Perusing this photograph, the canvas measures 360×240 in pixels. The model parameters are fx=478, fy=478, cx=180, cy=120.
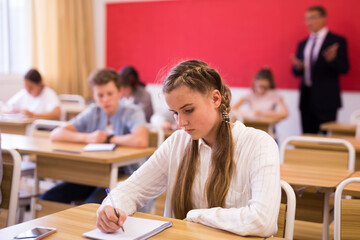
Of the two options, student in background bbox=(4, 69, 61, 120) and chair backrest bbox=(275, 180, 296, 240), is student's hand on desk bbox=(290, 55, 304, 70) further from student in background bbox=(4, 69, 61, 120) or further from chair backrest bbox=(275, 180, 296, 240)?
chair backrest bbox=(275, 180, 296, 240)

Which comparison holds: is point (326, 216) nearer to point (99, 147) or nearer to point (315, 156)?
point (315, 156)

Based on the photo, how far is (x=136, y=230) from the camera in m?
1.40

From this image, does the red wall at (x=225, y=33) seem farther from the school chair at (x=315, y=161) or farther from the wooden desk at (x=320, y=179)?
the wooden desk at (x=320, y=179)

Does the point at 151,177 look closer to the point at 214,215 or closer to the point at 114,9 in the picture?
the point at 214,215

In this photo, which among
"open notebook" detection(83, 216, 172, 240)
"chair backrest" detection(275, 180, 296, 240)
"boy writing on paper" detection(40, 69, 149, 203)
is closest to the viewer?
"open notebook" detection(83, 216, 172, 240)

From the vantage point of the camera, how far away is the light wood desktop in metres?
2.66

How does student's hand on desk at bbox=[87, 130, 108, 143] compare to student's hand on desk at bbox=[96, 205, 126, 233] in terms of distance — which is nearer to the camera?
student's hand on desk at bbox=[96, 205, 126, 233]

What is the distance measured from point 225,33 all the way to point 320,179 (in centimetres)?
481

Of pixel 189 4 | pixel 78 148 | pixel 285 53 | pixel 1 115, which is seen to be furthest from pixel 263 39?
pixel 78 148

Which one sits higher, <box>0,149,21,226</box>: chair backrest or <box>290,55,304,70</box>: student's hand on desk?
<box>290,55,304,70</box>: student's hand on desk

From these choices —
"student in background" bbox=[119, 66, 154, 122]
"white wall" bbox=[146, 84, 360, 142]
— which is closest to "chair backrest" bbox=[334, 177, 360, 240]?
"student in background" bbox=[119, 66, 154, 122]

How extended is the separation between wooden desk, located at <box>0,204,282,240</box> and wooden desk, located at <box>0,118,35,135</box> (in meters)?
3.12

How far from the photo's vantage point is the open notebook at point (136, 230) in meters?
1.34

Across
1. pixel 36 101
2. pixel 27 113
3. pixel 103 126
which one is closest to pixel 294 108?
pixel 36 101
